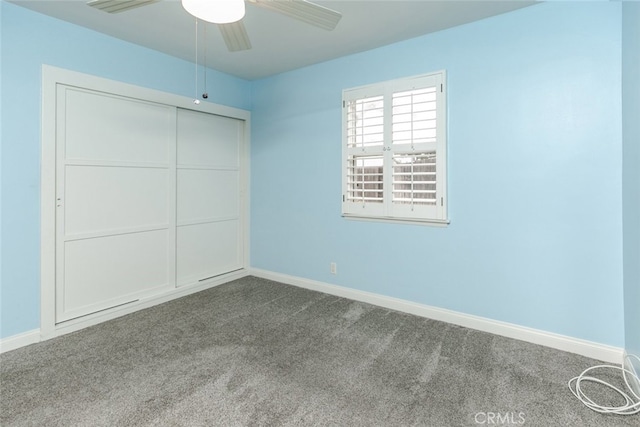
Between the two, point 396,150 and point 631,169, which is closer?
point 631,169

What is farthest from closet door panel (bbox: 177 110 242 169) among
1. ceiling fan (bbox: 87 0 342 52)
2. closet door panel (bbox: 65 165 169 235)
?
ceiling fan (bbox: 87 0 342 52)

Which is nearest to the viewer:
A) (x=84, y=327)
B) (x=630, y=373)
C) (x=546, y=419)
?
(x=546, y=419)

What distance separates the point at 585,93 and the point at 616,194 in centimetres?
69

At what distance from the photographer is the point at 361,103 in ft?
10.5

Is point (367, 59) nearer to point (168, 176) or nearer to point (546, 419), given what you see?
point (168, 176)

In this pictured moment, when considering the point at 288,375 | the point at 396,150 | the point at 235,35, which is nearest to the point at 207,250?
the point at 288,375

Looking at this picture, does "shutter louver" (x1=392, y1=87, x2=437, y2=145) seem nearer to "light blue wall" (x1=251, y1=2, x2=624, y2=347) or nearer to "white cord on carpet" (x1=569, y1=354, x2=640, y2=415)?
"light blue wall" (x1=251, y1=2, x2=624, y2=347)

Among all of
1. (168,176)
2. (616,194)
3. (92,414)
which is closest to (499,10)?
(616,194)

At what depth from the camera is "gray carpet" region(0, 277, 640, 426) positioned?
1662mm

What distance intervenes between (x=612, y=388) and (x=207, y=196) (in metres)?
3.68

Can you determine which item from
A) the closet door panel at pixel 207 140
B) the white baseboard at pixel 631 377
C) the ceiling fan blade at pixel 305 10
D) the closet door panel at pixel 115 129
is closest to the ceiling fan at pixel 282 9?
the ceiling fan blade at pixel 305 10

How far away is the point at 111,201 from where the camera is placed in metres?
2.92

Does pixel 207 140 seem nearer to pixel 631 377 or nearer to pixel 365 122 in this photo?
pixel 365 122

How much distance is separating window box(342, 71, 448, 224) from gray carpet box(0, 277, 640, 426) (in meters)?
1.00
